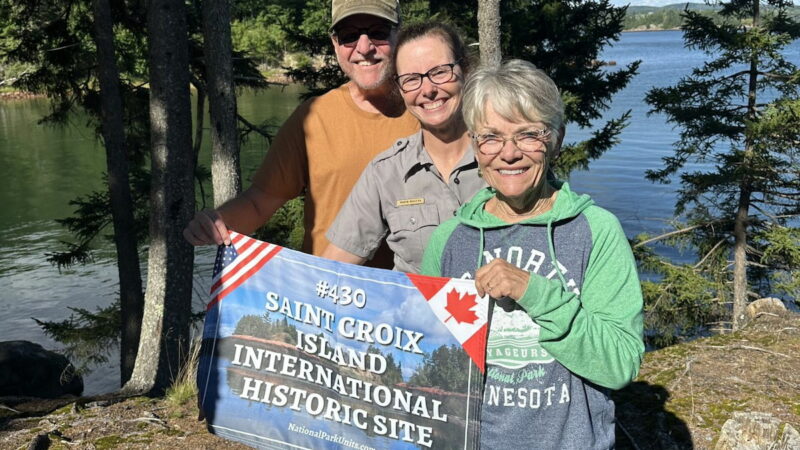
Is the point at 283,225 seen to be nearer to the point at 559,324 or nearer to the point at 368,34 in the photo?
the point at 368,34

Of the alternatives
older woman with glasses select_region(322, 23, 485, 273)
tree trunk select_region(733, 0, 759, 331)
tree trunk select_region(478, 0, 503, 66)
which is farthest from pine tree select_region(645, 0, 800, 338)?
older woman with glasses select_region(322, 23, 485, 273)

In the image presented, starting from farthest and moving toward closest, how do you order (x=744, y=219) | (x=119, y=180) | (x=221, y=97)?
(x=744, y=219), (x=119, y=180), (x=221, y=97)

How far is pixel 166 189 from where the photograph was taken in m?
8.50

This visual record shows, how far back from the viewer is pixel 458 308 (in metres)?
2.16

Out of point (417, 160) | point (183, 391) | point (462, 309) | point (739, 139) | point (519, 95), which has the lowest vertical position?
point (739, 139)

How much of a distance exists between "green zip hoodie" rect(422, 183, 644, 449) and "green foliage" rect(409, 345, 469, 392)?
0.08m

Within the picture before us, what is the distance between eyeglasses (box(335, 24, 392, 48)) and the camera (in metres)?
3.07

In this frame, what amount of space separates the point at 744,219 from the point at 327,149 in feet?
54.6

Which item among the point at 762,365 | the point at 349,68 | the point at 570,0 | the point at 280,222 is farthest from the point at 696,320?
the point at 349,68

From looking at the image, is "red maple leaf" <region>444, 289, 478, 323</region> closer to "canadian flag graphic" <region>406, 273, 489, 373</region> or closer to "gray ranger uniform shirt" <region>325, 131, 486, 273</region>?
"canadian flag graphic" <region>406, 273, 489, 373</region>

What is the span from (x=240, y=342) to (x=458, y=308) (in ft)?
2.90

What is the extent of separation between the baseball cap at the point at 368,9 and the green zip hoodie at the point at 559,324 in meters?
1.20

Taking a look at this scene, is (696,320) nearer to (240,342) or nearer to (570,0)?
(570,0)

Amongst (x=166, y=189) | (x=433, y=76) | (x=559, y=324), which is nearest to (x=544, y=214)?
(x=559, y=324)
